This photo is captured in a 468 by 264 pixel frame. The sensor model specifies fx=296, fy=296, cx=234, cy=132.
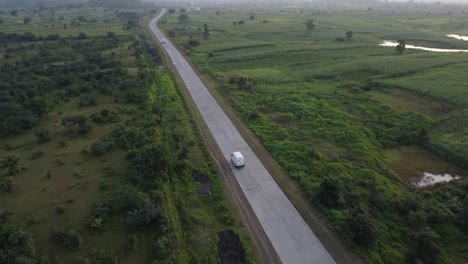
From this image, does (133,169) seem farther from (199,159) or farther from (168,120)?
(168,120)

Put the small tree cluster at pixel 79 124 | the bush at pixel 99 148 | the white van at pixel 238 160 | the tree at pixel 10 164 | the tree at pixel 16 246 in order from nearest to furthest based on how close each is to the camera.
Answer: the tree at pixel 16 246
the tree at pixel 10 164
the white van at pixel 238 160
the bush at pixel 99 148
the small tree cluster at pixel 79 124

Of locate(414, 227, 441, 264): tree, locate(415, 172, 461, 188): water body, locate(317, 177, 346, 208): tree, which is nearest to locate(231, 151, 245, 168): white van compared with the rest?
locate(317, 177, 346, 208): tree

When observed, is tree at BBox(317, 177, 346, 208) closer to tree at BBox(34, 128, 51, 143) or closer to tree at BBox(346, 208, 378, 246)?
tree at BBox(346, 208, 378, 246)

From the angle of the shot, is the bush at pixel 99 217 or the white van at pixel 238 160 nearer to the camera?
the bush at pixel 99 217

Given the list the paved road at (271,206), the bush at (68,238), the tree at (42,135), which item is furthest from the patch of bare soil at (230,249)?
the tree at (42,135)

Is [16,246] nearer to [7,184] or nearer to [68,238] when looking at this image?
[68,238]

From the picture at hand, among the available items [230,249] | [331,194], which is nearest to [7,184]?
[230,249]

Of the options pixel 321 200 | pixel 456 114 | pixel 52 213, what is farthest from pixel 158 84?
pixel 456 114

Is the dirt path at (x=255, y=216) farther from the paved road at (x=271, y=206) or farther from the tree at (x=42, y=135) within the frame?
the tree at (x=42, y=135)
